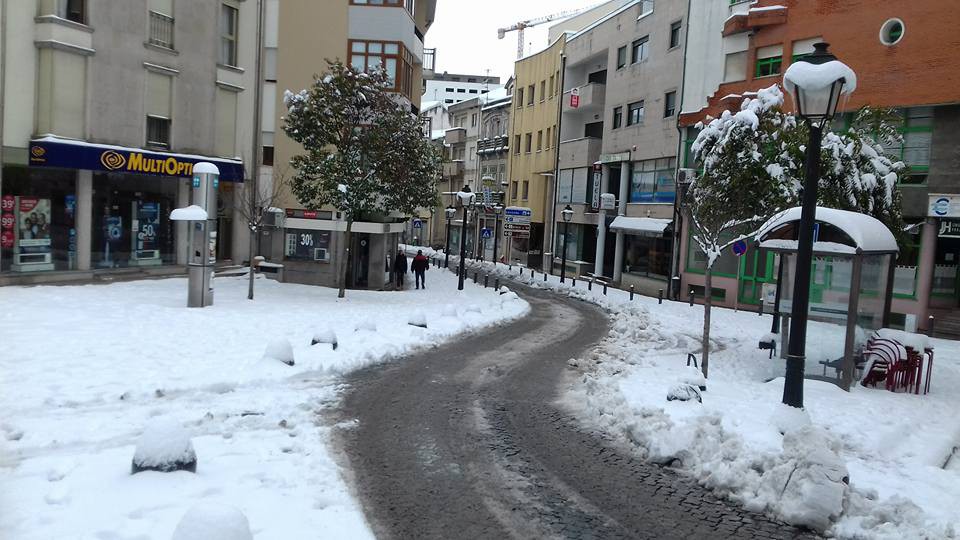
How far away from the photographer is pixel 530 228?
53.4 meters

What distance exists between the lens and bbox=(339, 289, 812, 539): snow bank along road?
6605mm

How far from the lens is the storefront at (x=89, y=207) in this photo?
2148cm

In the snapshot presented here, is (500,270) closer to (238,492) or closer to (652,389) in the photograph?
(652,389)

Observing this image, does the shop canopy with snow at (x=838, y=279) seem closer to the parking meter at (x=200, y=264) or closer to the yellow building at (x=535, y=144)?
the parking meter at (x=200, y=264)

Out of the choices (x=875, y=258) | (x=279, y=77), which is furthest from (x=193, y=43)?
(x=875, y=258)

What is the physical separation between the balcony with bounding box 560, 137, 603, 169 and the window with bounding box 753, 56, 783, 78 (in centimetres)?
1399

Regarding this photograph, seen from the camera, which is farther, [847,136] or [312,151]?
[312,151]

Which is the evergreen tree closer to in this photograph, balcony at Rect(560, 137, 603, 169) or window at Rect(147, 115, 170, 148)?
window at Rect(147, 115, 170, 148)

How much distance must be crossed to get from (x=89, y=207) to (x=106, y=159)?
1.61 metres

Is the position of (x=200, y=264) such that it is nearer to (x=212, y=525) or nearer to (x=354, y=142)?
(x=354, y=142)

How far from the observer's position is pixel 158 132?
1016 inches

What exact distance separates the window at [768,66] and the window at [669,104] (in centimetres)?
485

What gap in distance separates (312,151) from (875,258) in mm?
17037

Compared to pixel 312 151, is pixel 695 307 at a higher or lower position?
lower
